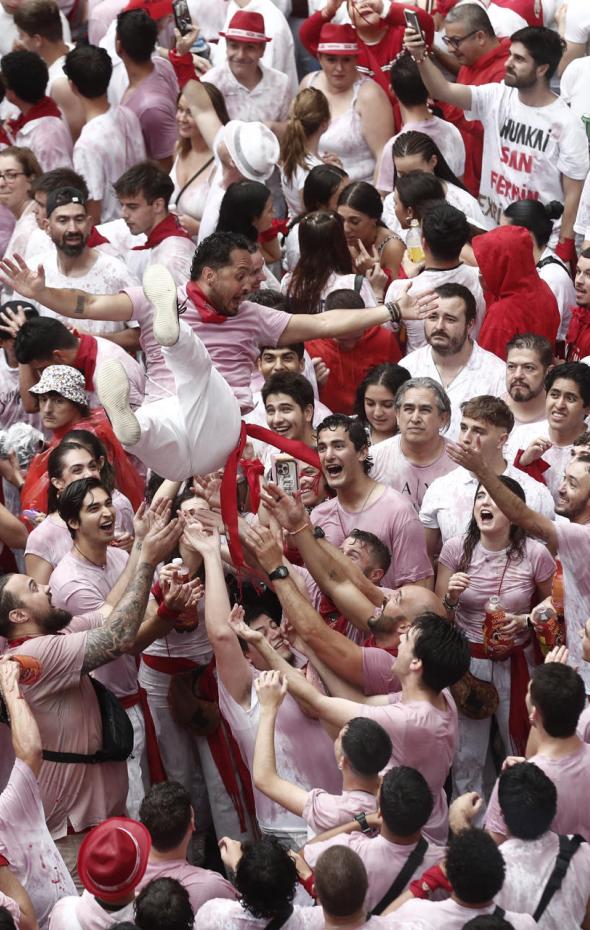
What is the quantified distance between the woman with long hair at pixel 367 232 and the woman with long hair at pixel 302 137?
781 mm

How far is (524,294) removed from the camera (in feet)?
22.4

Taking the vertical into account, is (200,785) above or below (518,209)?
below

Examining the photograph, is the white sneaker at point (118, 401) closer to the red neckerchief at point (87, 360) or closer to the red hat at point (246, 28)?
the red neckerchief at point (87, 360)

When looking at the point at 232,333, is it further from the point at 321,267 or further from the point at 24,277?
the point at 321,267

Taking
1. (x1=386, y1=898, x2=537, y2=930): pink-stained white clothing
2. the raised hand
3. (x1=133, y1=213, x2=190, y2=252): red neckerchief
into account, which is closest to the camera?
(x1=386, y1=898, x2=537, y2=930): pink-stained white clothing

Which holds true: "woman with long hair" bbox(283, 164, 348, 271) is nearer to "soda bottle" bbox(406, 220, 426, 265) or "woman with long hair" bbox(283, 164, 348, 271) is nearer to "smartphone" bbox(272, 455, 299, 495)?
"soda bottle" bbox(406, 220, 426, 265)

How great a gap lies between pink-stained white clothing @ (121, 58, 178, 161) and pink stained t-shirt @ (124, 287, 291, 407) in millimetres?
2930

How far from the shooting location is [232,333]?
6.05 m

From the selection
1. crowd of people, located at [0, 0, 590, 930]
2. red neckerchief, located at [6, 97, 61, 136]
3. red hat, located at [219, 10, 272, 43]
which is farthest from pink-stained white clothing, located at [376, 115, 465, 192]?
red neckerchief, located at [6, 97, 61, 136]

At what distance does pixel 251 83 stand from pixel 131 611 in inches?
177

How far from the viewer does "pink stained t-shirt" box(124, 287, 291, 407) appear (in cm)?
604

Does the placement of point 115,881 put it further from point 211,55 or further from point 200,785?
point 211,55

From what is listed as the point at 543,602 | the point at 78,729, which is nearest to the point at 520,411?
the point at 543,602

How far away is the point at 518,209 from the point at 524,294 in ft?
1.95
